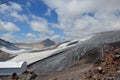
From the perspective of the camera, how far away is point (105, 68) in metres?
25.2

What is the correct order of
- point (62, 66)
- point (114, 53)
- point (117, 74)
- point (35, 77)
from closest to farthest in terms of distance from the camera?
1. point (117, 74)
2. point (114, 53)
3. point (35, 77)
4. point (62, 66)

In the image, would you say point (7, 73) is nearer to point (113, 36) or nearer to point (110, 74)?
point (113, 36)

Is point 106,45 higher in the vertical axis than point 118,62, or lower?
higher

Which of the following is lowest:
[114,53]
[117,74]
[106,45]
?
[117,74]

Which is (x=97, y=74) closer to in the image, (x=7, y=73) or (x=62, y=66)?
(x=62, y=66)

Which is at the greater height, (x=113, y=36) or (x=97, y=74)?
(x=113, y=36)

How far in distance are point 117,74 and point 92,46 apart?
25.5m

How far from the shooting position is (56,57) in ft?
162

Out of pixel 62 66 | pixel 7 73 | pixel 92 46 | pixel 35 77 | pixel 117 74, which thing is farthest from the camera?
pixel 7 73

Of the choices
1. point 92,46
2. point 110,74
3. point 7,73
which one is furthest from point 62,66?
point 110,74

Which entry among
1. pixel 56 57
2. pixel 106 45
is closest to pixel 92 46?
pixel 106 45

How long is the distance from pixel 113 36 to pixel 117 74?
31.8m

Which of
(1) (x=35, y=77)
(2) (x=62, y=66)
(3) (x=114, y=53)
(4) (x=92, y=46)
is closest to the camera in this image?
(3) (x=114, y=53)

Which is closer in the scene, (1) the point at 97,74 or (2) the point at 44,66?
(1) the point at 97,74
